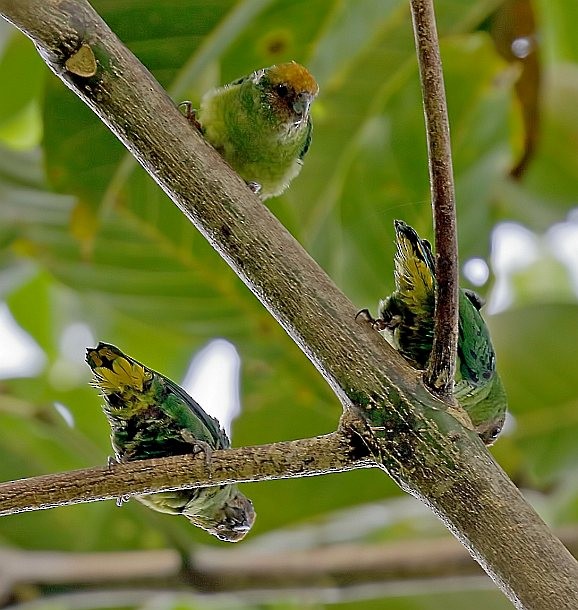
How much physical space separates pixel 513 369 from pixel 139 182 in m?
0.89

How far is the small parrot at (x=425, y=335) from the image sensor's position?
2.91ft

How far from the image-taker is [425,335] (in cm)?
90

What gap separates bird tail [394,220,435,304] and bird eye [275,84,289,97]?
33 cm

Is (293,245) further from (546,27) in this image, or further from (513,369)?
(546,27)

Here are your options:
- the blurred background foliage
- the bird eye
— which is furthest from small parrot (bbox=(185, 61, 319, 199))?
the blurred background foliage

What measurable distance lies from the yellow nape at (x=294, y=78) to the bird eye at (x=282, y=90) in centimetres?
1

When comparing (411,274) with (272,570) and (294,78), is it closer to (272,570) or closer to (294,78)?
(294,78)

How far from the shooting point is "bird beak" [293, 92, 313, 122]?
113 centimetres

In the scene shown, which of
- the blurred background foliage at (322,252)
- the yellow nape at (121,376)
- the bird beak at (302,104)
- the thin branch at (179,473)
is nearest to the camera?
the thin branch at (179,473)

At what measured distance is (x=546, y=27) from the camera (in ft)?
7.41

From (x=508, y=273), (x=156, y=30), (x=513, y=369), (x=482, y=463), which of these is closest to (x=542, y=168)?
(x=513, y=369)

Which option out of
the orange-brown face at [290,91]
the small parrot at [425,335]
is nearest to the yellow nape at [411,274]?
the small parrot at [425,335]

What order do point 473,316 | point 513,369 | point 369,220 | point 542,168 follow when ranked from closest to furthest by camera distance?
point 473,316
point 369,220
point 513,369
point 542,168

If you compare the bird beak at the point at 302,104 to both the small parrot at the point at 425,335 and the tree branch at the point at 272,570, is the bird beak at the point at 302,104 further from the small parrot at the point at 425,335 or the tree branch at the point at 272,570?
the tree branch at the point at 272,570
